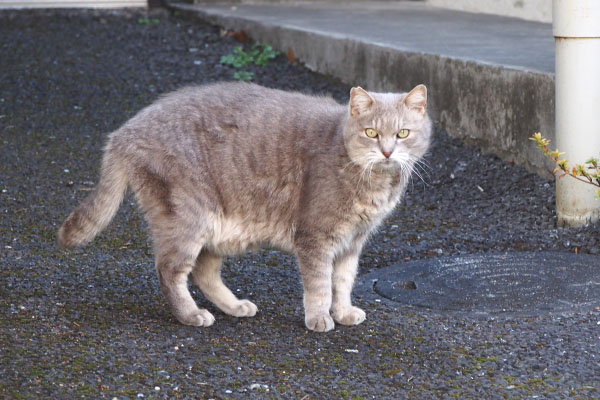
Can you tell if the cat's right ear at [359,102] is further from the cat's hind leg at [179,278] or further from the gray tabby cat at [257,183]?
the cat's hind leg at [179,278]

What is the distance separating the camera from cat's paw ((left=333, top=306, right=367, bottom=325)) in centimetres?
414

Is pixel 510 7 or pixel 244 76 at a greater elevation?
pixel 510 7

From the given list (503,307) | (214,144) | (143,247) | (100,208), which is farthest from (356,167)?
(143,247)

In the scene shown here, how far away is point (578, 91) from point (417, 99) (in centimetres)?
150

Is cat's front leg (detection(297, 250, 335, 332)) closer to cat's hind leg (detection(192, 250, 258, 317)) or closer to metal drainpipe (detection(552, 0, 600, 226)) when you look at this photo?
cat's hind leg (detection(192, 250, 258, 317))

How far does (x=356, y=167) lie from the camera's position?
4.15 m

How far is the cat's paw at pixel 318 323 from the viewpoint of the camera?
160 inches

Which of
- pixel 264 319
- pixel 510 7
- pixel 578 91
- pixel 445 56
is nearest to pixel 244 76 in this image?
pixel 445 56

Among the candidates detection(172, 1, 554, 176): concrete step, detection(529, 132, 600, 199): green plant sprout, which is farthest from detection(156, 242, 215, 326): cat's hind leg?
detection(172, 1, 554, 176): concrete step

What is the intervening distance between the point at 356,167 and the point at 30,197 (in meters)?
3.03

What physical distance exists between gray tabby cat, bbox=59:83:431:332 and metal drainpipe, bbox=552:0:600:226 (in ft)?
4.69

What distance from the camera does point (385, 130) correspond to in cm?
410

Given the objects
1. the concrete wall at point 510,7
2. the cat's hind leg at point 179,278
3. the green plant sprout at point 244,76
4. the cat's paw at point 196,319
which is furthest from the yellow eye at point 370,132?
Result: the concrete wall at point 510,7

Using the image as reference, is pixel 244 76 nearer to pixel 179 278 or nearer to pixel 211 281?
pixel 211 281
